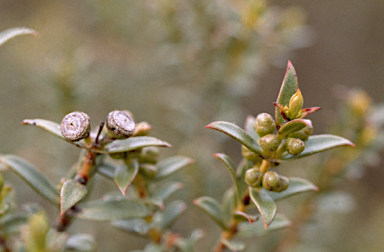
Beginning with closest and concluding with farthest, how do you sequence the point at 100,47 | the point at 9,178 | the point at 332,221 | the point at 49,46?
the point at 332,221
the point at 9,178
the point at 49,46
the point at 100,47

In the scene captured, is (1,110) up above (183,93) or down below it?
below

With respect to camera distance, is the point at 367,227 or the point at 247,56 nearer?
the point at 247,56

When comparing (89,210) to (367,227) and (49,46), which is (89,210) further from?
(367,227)

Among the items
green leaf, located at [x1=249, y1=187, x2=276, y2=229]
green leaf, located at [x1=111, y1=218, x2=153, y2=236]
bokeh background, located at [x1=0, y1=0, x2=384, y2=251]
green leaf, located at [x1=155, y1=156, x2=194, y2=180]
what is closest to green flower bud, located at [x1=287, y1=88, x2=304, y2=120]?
green leaf, located at [x1=249, y1=187, x2=276, y2=229]

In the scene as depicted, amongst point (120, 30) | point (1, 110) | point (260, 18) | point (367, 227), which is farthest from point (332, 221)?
point (1, 110)

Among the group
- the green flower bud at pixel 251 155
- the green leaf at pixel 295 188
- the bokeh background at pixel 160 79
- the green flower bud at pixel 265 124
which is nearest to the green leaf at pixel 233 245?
the green leaf at pixel 295 188

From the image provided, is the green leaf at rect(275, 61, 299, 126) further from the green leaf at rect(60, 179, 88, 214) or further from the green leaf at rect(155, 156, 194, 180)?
the green leaf at rect(60, 179, 88, 214)
